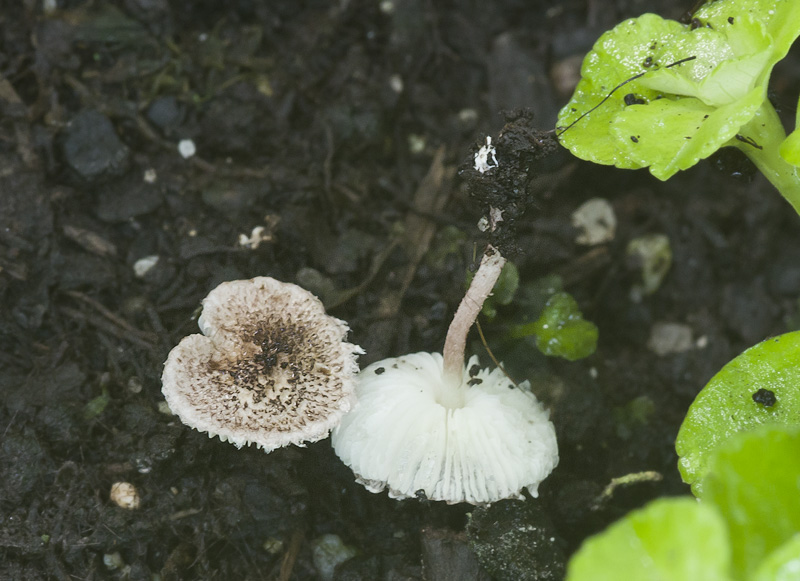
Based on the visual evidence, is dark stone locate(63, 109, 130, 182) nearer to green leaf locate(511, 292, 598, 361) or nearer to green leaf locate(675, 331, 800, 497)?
green leaf locate(511, 292, 598, 361)

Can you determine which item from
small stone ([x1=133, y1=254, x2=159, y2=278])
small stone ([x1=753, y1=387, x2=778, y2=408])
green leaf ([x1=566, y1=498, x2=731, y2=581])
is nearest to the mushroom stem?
small stone ([x1=753, y1=387, x2=778, y2=408])

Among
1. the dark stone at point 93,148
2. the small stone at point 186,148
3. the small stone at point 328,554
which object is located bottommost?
the small stone at point 328,554

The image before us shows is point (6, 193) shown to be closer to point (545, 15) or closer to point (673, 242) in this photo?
point (545, 15)

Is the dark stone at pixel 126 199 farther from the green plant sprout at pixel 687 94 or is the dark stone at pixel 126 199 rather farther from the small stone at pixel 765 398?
the small stone at pixel 765 398

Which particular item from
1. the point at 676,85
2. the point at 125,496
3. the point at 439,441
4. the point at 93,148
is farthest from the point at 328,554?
the point at 676,85

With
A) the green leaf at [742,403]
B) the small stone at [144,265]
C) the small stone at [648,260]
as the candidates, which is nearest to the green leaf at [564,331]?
the green leaf at [742,403]

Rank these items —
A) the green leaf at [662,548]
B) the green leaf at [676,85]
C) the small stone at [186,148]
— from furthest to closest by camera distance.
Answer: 1. the small stone at [186,148]
2. the green leaf at [676,85]
3. the green leaf at [662,548]

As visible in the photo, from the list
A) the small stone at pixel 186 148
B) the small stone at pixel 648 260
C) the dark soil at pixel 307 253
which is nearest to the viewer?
the dark soil at pixel 307 253
